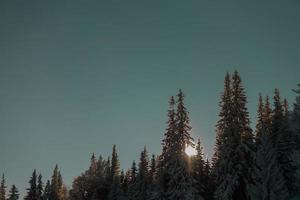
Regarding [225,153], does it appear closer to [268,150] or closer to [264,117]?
[268,150]

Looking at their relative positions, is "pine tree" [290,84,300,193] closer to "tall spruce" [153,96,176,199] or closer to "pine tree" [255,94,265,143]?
"pine tree" [255,94,265,143]

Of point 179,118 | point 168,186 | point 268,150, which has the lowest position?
point 168,186

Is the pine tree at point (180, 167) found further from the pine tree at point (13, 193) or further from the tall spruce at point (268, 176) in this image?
the pine tree at point (13, 193)

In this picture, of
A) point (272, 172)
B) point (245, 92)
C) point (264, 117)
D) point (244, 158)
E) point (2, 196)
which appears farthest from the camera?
point (2, 196)

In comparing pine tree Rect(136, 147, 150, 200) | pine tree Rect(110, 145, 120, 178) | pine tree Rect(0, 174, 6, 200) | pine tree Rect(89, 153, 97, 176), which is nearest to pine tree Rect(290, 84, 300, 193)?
pine tree Rect(136, 147, 150, 200)

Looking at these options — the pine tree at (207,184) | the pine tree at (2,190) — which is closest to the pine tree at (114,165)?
the pine tree at (2,190)

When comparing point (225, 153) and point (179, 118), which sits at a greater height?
point (179, 118)

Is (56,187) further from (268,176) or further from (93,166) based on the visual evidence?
(268,176)

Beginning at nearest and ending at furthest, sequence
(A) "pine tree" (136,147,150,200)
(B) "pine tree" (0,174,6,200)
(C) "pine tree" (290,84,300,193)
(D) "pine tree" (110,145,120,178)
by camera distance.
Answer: (C) "pine tree" (290,84,300,193) → (A) "pine tree" (136,147,150,200) → (D) "pine tree" (110,145,120,178) → (B) "pine tree" (0,174,6,200)

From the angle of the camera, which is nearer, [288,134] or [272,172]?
[272,172]

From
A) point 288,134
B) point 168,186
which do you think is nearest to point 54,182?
point 168,186

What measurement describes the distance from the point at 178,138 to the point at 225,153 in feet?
32.4

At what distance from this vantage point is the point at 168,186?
5762 centimetres

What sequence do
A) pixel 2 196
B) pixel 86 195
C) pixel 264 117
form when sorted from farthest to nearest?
pixel 2 196
pixel 86 195
pixel 264 117
